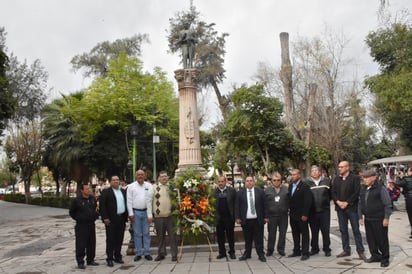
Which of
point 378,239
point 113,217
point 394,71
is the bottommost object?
point 378,239

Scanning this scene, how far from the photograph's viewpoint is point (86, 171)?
31328 millimetres

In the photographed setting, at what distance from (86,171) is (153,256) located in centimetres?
2476

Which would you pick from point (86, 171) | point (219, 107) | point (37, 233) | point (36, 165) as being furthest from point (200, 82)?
point (37, 233)

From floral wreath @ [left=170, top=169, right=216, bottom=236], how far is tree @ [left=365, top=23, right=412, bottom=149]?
44.0 feet

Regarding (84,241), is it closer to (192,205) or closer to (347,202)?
(192,205)

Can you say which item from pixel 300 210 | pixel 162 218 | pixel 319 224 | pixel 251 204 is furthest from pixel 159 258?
pixel 319 224

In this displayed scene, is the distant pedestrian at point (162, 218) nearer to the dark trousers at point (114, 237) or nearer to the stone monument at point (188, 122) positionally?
the dark trousers at point (114, 237)

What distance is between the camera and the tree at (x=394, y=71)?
17.6 m

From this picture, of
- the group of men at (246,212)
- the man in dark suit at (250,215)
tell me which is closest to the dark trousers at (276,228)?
the group of men at (246,212)

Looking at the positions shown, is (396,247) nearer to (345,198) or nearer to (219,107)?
(345,198)

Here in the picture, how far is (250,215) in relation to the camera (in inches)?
293

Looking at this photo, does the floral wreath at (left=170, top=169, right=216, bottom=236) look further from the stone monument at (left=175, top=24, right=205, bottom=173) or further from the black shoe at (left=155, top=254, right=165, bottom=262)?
the stone monument at (left=175, top=24, right=205, bottom=173)

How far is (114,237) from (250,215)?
280cm

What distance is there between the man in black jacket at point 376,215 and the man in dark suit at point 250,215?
1.93m
